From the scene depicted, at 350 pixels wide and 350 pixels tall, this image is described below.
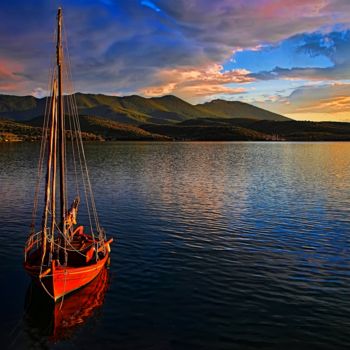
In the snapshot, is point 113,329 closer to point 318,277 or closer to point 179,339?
point 179,339

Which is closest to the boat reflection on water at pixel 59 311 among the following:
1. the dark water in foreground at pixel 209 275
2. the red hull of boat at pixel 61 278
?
the dark water in foreground at pixel 209 275

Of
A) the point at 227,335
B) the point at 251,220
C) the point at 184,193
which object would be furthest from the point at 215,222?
the point at 227,335

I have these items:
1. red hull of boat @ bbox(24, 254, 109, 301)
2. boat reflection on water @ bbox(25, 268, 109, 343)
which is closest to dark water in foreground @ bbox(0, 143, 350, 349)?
boat reflection on water @ bbox(25, 268, 109, 343)

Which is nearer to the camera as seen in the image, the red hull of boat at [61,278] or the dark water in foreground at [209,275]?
the dark water in foreground at [209,275]

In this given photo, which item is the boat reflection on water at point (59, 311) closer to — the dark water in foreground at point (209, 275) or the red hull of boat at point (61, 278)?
the dark water in foreground at point (209, 275)

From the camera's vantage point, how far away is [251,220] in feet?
145

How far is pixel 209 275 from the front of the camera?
27.8 m

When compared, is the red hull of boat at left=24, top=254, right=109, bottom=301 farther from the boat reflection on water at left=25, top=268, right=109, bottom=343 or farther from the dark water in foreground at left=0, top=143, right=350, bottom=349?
the dark water in foreground at left=0, top=143, right=350, bottom=349

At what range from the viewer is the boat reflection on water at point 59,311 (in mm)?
20266

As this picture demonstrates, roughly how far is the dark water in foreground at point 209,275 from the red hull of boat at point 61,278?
1.40 meters

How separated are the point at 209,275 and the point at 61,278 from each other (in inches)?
419

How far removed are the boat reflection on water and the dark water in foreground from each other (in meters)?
0.22

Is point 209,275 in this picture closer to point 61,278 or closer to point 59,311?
point 61,278

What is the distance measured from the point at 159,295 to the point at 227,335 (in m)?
5.89
